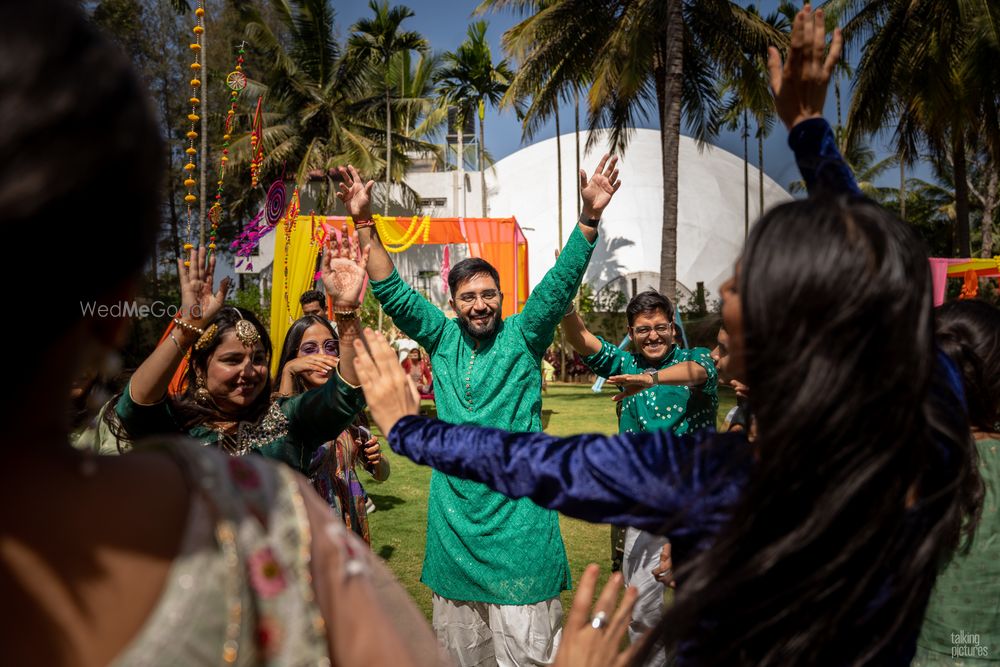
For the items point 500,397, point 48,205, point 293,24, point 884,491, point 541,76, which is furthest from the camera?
point 293,24

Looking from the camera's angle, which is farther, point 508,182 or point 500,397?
point 508,182

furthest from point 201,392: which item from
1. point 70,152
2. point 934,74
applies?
point 934,74

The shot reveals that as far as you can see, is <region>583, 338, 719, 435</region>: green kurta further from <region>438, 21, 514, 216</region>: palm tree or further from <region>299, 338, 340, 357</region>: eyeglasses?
<region>438, 21, 514, 216</region>: palm tree

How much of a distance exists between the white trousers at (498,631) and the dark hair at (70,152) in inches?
106

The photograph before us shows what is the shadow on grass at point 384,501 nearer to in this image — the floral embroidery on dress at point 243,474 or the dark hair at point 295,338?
the dark hair at point 295,338

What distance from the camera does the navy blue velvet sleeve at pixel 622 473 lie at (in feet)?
3.91

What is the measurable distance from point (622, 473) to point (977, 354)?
133cm

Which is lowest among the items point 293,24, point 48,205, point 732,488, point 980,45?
point 732,488

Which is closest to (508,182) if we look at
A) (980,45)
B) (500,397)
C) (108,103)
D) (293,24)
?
(293,24)

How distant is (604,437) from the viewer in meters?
1.31

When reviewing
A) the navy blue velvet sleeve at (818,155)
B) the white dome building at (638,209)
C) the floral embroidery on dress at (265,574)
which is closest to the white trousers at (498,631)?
the navy blue velvet sleeve at (818,155)

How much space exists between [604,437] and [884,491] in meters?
0.47

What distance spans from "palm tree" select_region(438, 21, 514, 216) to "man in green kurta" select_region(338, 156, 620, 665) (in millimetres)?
20684

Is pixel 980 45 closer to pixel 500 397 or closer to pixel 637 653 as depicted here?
pixel 500 397
